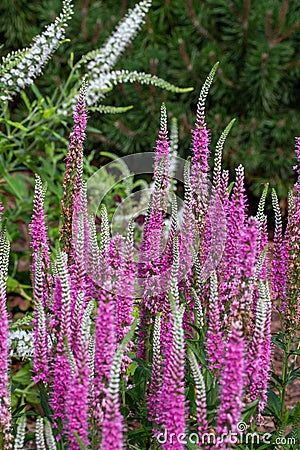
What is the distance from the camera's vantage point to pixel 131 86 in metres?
7.37

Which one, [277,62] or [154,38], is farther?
[154,38]

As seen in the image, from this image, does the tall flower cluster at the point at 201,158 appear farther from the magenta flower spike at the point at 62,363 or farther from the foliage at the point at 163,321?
the magenta flower spike at the point at 62,363

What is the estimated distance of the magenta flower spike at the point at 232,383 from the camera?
1.58m

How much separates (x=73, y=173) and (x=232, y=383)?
1094 mm

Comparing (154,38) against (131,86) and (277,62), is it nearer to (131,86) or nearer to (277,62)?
(131,86)

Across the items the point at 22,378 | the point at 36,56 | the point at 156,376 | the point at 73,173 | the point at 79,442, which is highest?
the point at 36,56

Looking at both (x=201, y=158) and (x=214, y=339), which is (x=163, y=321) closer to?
(x=214, y=339)

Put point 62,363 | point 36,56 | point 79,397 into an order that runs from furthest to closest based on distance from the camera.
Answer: point 36,56, point 62,363, point 79,397

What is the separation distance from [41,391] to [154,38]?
6.22 meters

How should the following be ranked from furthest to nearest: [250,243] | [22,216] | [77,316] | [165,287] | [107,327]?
[22,216] < [165,287] < [77,316] < [250,243] < [107,327]

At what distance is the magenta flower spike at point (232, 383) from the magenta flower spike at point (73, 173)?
969mm

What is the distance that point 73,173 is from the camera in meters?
2.42

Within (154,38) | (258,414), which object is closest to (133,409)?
(258,414)

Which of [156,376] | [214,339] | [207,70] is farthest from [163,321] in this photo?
[207,70]
